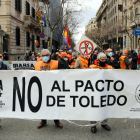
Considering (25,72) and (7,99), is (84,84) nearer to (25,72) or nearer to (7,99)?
(25,72)

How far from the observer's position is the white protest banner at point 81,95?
13.4 ft

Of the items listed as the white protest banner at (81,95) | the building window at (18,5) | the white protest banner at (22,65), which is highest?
the building window at (18,5)

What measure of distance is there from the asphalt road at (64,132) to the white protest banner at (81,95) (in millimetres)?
406

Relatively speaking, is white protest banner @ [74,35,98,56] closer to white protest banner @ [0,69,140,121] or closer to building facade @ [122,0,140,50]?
white protest banner @ [0,69,140,121]

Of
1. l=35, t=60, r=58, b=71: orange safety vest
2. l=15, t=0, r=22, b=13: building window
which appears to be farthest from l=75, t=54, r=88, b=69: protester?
l=15, t=0, r=22, b=13: building window

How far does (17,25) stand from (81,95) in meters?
23.1

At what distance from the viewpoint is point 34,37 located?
112 feet

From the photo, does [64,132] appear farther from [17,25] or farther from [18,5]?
[18,5]

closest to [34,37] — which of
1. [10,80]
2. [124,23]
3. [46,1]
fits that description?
[46,1]

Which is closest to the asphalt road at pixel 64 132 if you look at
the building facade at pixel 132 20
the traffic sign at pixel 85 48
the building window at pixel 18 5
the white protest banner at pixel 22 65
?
the traffic sign at pixel 85 48

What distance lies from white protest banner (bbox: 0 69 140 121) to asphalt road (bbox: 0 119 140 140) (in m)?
0.41

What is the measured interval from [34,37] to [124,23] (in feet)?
79.3

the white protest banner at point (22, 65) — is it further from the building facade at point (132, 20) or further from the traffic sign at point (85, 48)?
the building facade at point (132, 20)

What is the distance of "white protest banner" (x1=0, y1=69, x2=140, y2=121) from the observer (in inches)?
160
